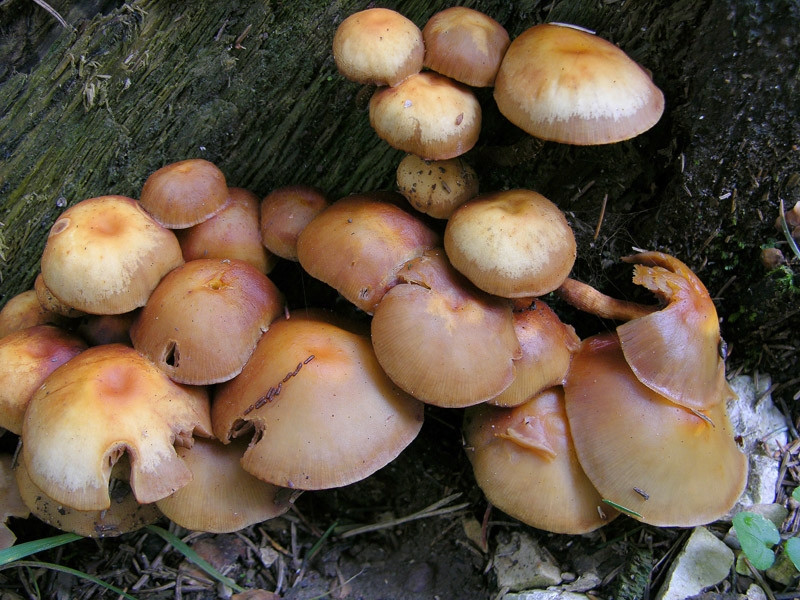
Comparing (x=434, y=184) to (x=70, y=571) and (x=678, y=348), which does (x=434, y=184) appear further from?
(x=70, y=571)

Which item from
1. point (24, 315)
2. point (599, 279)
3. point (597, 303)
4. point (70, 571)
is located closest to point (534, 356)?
point (597, 303)

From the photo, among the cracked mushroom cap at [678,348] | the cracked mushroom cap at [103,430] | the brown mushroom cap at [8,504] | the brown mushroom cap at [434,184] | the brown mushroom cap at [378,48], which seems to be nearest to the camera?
the cracked mushroom cap at [103,430]

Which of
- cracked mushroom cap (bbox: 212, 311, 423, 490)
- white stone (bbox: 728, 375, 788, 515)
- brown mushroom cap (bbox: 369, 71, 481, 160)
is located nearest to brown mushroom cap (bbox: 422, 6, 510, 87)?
brown mushroom cap (bbox: 369, 71, 481, 160)

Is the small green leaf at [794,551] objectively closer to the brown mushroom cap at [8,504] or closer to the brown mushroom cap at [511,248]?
the brown mushroom cap at [511,248]

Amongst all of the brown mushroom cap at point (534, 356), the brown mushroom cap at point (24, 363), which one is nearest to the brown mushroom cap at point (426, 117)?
the brown mushroom cap at point (534, 356)

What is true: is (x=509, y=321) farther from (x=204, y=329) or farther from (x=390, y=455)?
(x=204, y=329)

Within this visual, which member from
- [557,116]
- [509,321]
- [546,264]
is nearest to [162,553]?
[509,321]

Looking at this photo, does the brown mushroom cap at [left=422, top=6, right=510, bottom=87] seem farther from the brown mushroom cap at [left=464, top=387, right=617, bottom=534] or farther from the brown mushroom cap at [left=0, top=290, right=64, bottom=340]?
the brown mushroom cap at [left=0, top=290, right=64, bottom=340]
